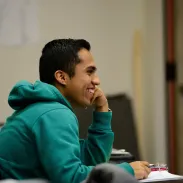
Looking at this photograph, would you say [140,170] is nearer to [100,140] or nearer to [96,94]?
[100,140]

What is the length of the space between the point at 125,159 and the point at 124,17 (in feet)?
5.85

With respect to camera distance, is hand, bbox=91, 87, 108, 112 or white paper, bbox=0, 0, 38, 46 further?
white paper, bbox=0, 0, 38, 46

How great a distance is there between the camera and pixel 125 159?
2125 millimetres

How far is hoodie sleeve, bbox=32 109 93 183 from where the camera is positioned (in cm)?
125

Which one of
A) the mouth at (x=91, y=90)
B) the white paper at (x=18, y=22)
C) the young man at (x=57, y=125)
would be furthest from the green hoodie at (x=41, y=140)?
the white paper at (x=18, y=22)

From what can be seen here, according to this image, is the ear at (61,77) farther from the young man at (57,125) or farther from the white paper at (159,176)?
the white paper at (159,176)

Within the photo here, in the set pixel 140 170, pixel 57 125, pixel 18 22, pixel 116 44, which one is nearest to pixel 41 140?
pixel 57 125

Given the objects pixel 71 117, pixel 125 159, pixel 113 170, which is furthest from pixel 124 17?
pixel 113 170

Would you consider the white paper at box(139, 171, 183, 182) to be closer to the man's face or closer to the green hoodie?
the green hoodie

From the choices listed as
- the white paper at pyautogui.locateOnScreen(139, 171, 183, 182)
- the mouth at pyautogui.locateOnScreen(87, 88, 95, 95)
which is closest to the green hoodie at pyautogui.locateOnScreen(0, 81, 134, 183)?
the white paper at pyautogui.locateOnScreen(139, 171, 183, 182)

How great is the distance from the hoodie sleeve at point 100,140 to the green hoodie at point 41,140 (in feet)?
0.96

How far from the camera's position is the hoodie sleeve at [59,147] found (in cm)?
125

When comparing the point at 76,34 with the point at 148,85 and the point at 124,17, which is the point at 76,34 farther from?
the point at 148,85

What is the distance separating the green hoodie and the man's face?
15cm
